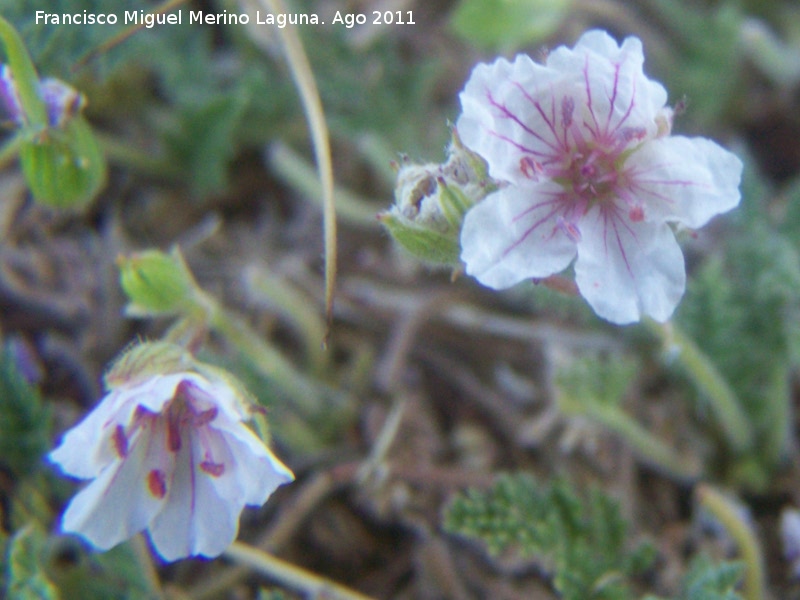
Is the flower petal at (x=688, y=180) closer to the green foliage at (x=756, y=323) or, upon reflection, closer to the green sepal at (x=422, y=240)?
the green sepal at (x=422, y=240)

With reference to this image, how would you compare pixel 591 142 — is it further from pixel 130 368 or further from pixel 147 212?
pixel 147 212

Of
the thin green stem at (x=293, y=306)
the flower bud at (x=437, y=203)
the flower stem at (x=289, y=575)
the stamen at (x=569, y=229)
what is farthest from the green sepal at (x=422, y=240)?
the flower stem at (x=289, y=575)

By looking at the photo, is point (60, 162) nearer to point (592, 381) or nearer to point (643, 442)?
point (592, 381)

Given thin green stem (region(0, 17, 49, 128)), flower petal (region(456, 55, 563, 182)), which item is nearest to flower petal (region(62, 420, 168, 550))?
thin green stem (region(0, 17, 49, 128))

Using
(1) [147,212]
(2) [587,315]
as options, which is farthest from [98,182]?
(2) [587,315]

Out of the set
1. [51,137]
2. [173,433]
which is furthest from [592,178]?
[51,137]
